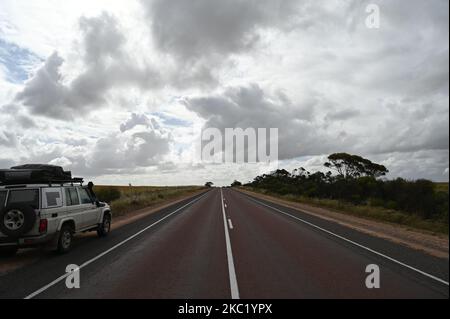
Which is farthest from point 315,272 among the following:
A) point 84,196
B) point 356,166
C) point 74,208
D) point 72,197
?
point 356,166

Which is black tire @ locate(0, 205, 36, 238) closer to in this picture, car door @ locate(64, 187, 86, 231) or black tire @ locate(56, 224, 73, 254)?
black tire @ locate(56, 224, 73, 254)

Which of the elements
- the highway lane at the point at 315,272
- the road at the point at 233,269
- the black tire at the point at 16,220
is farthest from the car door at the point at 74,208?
the highway lane at the point at 315,272

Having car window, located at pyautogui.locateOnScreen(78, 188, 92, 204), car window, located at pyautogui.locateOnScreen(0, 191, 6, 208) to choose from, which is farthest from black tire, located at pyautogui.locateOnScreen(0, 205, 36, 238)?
car window, located at pyautogui.locateOnScreen(78, 188, 92, 204)

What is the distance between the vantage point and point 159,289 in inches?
259

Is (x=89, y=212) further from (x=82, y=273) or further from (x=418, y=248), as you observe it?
(x=418, y=248)

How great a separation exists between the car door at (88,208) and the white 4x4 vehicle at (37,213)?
0.18m

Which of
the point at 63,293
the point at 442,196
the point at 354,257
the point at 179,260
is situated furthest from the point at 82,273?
the point at 442,196

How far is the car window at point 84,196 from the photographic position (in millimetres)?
12156

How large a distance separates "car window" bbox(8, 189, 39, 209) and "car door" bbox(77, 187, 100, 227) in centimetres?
211

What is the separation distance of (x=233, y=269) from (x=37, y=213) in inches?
203

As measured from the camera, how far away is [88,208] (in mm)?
12320

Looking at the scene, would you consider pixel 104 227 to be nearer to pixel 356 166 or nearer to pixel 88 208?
pixel 88 208

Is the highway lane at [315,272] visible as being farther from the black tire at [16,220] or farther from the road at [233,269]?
the black tire at [16,220]
